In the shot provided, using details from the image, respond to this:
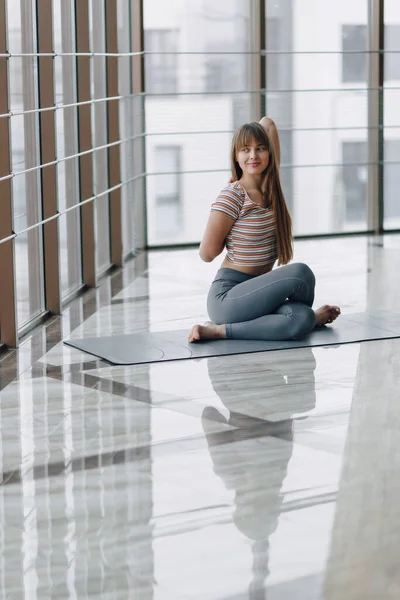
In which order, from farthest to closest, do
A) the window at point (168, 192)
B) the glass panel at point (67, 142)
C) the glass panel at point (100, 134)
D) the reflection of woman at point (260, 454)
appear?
the window at point (168, 192)
the glass panel at point (100, 134)
the glass panel at point (67, 142)
the reflection of woman at point (260, 454)

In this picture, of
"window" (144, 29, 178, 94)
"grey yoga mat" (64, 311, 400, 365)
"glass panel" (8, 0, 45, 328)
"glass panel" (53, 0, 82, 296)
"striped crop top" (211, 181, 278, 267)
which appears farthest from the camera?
"window" (144, 29, 178, 94)

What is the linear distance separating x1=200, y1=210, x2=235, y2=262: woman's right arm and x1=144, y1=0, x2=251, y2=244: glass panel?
7.80ft

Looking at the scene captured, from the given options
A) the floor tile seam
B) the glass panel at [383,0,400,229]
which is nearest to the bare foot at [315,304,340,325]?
the floor tile seam

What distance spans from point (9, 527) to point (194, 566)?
42 cm

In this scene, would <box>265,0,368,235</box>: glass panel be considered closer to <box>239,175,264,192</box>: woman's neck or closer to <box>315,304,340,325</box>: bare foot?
<box>239,175,264,192</box>: woman's neck

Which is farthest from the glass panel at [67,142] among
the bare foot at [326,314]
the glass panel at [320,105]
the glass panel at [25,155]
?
the glass panel at [320,105]

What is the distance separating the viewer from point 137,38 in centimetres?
594

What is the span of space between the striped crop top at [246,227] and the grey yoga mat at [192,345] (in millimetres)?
328

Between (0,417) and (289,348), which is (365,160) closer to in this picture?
(289,348)

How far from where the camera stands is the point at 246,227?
3.84 meters

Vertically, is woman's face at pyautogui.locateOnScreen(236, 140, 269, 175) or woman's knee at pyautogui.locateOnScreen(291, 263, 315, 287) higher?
woman's face at pyautogui.locateOnScreen(236, 140, 269, 175)

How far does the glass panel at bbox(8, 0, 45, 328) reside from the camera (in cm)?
407

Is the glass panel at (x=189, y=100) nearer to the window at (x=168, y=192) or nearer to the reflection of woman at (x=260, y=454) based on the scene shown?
the window at (x=168, y=192)

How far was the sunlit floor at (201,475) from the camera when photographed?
6.17 feet
